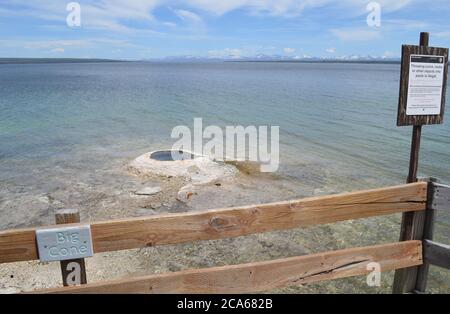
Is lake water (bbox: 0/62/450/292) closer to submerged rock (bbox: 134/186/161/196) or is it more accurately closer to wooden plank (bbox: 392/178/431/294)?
submerged rock (bbox: 134/186/161/196)

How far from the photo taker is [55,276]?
589cm

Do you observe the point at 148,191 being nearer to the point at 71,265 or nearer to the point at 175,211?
the point at 175,211

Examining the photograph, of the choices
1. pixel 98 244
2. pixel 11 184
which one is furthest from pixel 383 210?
pixel 11 184

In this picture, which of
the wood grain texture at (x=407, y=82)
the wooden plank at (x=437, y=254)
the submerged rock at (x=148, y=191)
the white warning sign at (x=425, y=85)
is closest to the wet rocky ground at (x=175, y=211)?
the submerged rock at (x=148, y=191)

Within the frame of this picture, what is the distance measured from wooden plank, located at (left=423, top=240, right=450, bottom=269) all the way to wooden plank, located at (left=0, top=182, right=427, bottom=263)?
0.41m

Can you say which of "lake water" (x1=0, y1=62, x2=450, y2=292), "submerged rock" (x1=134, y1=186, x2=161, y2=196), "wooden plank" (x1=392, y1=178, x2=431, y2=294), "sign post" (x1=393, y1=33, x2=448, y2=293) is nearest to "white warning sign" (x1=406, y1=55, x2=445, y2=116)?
"sign post" (x1=393, y1=33, x2=448, y2=293)

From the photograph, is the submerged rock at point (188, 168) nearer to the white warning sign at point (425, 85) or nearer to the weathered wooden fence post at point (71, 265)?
the white warning sign at point (425, 85)

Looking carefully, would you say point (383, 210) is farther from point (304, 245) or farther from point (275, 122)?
point (275, 122)

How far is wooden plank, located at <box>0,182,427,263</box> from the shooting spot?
2.65m

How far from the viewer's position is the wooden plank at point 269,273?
289 cm

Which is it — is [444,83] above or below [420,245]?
above
